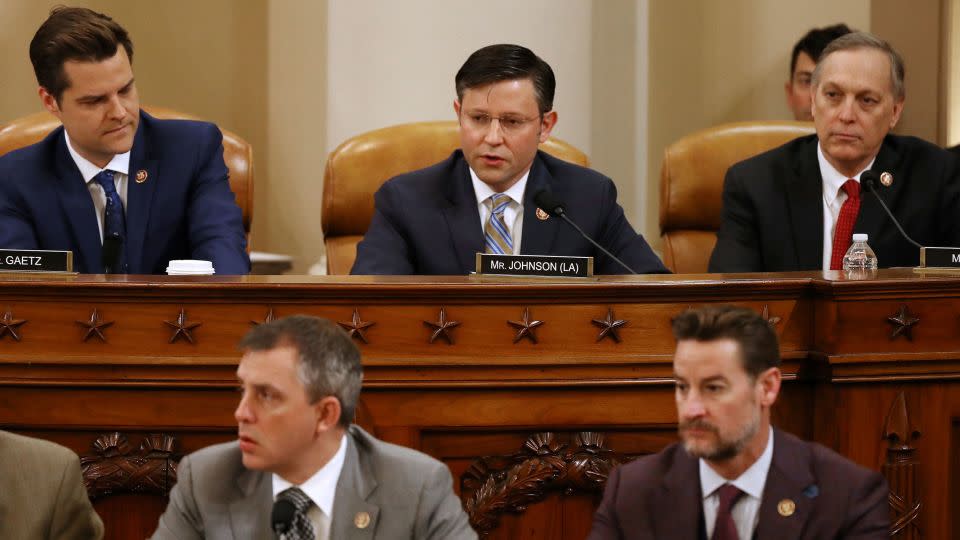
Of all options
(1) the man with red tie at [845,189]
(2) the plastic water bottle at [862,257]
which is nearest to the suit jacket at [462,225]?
(1) the man with red tie at [845,189]

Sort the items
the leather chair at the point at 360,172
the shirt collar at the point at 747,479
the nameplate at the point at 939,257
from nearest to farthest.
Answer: the shirt collar at the point at 747,479 → the nameplate at the point at 939,257 → the leather chair at the point at 360,172

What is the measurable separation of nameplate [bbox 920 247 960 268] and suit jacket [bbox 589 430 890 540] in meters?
1.03

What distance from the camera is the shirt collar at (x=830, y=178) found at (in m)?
4.14

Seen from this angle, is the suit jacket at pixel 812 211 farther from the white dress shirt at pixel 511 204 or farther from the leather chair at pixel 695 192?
the white dress shirt at pixel 511 204

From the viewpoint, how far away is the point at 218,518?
2.46 metres

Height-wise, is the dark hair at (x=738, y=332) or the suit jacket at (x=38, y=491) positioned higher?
the dark hair at (x=738, y=332)

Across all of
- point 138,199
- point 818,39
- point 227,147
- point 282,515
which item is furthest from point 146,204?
point 818,39

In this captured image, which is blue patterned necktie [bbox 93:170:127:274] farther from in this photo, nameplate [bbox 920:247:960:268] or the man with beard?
nameplate [bbox 920:247:960:268]

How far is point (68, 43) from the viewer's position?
12.8 feet

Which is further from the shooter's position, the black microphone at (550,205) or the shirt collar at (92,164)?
the shirt collar at (92,164)

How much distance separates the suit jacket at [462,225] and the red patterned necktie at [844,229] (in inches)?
19.7

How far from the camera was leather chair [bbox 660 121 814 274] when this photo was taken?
458 cm

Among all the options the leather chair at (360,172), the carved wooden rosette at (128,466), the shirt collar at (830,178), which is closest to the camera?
the carved wooden rosette at (128,466)

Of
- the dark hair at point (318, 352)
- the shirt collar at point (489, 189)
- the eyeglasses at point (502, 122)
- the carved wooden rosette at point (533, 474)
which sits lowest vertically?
the carved wooden rosette at point (533, 474)
